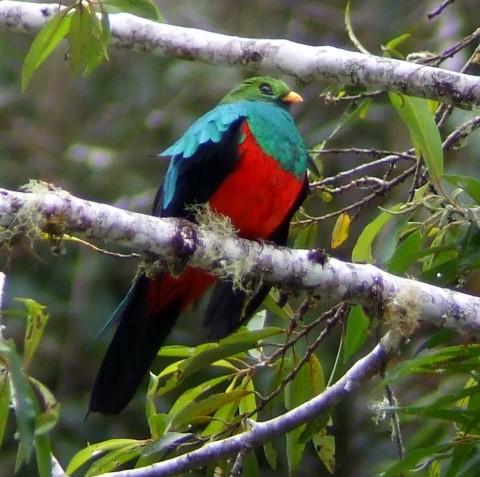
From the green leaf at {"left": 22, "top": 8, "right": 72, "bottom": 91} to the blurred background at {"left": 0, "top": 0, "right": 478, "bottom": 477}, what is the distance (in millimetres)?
2185

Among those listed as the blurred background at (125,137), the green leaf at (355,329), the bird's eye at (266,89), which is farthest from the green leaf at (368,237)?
the blurred background at (125,137)

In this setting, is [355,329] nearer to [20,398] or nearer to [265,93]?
[20,398]

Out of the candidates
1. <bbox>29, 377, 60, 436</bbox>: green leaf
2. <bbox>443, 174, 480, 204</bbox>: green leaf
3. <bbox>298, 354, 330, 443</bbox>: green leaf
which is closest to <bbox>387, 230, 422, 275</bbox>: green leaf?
<bbox>443, 174, 480, 204</bbox>: green leaf

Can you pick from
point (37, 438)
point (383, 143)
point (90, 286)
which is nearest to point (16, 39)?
point (90, 286)

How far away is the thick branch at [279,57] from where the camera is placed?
2.90 metres

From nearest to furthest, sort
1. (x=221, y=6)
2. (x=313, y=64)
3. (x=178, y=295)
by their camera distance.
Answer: (x=313, y=64) < (x=178, y=295) < (x=221, y=6)

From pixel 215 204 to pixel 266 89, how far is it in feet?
2.78

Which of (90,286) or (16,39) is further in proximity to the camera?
(16,39)

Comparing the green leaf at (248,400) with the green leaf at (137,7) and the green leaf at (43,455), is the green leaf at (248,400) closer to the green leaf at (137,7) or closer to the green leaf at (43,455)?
the green leaf at (43,455)

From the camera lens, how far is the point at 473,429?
312cm

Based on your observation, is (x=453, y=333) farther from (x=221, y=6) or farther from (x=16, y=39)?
(x=16, y=39)

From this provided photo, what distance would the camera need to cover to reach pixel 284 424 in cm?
333

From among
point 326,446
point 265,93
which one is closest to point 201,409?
point 326,446

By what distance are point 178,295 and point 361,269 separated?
1013 millimetres
